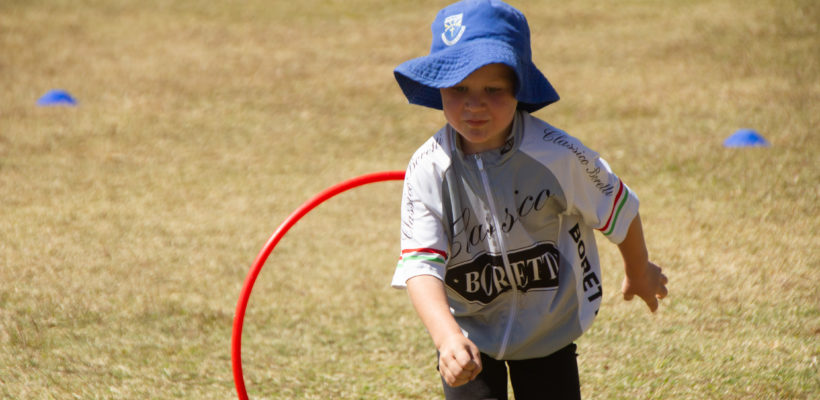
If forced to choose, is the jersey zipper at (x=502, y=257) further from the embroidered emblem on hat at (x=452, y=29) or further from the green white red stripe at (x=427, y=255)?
the embroidered emblem on hat at (x=452, y=29)

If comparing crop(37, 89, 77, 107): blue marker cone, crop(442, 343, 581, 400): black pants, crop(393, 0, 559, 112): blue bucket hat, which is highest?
crop(37, 89, 77, 107): blue marker cone

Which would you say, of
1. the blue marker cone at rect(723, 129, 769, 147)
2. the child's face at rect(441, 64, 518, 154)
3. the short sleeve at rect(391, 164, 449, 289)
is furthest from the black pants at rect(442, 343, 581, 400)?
the blue marker cone at rect(723, 129, 769, 147)

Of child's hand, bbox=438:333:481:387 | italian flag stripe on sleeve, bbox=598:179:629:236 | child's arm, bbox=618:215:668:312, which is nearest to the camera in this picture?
child's hand, bbox=438:333:481:387

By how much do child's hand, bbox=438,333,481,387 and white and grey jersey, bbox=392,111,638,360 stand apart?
33 cm

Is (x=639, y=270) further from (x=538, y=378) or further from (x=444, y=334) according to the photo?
(x=444, y=334)

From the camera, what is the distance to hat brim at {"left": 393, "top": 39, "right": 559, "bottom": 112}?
2.34 metres

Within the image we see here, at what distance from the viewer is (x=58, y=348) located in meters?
4.26

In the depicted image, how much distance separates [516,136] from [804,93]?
6309 mm

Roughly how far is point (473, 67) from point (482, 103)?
0.50 feet

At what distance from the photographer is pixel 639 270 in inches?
112

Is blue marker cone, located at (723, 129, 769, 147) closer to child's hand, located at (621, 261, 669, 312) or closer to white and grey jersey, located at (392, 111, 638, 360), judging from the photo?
child's hand, located at (621, 261, 669, 312)


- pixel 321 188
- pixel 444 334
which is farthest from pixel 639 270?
pixel 321 188

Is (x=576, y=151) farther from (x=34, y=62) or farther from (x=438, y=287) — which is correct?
(x=34, y=62)

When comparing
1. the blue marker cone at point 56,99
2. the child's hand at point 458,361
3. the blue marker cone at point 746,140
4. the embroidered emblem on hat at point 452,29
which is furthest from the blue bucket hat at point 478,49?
the blue marker cone at point 56,99
